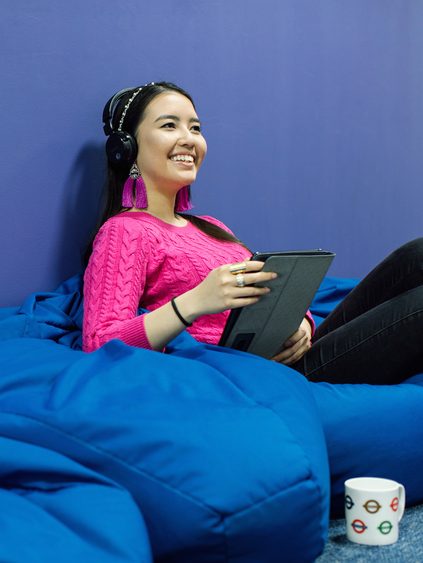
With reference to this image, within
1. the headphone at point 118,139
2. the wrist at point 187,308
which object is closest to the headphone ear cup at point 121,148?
the headphone at point 118,139

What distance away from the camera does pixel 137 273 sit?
4.82 feet

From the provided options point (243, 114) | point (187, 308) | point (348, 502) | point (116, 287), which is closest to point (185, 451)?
point (348, 502)

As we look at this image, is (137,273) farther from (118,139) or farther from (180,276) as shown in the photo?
(118,139)

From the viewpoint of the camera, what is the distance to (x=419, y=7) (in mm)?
2912

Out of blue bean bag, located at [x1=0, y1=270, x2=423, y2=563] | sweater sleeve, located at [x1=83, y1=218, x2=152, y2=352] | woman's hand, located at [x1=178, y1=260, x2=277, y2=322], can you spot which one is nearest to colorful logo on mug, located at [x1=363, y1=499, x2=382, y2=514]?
blue bean bag, located at [x1=0, y1=270, x2=423, y2=563]

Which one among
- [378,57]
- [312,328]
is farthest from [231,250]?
[378,57]

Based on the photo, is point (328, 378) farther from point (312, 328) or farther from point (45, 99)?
point (45, 99)

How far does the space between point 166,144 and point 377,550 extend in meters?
0.96

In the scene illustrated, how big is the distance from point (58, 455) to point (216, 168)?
1.29 meters

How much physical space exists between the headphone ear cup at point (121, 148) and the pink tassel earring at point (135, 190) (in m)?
0.03

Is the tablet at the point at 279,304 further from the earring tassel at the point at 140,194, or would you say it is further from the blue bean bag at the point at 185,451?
the earring tassel at the point at 140,194

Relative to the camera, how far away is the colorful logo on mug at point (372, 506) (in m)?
1.08

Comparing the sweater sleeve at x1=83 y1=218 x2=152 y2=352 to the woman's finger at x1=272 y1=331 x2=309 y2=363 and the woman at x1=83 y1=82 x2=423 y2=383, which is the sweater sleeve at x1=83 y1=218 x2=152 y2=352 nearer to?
the woman at x1=83 y1=82 x2=423 y2=383

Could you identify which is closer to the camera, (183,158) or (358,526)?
(358,526)
